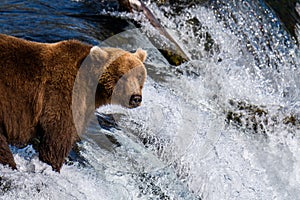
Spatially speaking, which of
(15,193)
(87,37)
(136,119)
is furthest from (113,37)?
(15,193)

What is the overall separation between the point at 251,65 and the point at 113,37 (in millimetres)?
2700

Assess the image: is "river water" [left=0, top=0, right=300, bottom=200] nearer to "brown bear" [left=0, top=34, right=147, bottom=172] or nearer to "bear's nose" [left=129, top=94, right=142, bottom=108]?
"brown bear" [left=0, top=34, right=147, bottom=172]

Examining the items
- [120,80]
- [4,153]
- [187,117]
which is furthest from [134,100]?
[187,117]

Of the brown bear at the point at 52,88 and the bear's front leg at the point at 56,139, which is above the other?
the brown bear at the point at 52,88

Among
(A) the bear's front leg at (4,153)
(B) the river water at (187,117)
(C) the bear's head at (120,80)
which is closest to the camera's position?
(A) the bear's front leg at (4,153)

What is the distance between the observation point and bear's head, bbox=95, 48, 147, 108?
16.1 feet

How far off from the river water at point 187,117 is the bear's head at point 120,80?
0.60m

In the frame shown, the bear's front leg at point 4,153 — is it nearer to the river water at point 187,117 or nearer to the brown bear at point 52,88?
the brown bear at point 52,88

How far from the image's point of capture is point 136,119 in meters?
Answer: 6.17

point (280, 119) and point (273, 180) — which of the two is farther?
point (280, 119)

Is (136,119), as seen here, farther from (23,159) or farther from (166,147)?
(23,159)

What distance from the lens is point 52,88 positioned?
15.0ft

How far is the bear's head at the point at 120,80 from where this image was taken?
492cm

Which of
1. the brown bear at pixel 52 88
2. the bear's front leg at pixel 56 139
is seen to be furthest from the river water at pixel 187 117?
the brown bear at pixel 52 88
